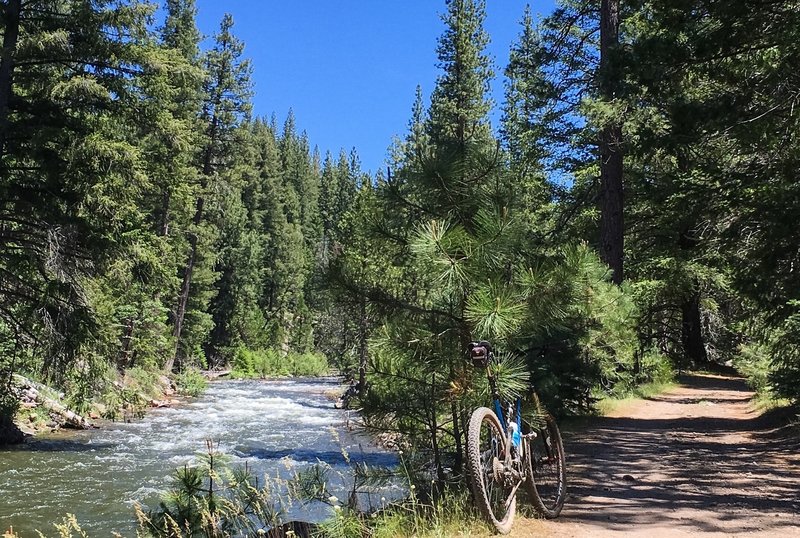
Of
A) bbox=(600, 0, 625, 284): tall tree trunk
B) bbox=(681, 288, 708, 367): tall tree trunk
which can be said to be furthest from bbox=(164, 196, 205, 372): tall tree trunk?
bbox=(600, 0, 625, 284): tall tree trunk

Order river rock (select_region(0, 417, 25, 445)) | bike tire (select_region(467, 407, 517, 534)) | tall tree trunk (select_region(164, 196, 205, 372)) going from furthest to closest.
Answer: tall tree trunk (select_region(164, 196, 205, 372)) < river rock (select_region(0, 417, 25, 445)) < bike tire (select_region(467, 407, 517, 534))

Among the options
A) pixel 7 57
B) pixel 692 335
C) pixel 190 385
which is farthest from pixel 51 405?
pixel 692 335

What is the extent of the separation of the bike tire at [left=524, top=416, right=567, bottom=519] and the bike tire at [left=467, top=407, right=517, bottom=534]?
0.30 metres

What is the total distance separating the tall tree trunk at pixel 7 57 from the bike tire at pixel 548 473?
1070 cm

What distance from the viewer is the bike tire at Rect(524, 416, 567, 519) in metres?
4.67

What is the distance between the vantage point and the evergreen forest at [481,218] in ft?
17.2

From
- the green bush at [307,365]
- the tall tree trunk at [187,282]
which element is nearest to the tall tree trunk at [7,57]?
the tall tree trunk at [187,282]

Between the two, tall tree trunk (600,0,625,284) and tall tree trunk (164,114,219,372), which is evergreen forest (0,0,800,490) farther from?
tall tree trunk (164,114,219,372)

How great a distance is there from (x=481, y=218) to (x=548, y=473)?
2725 millimetres

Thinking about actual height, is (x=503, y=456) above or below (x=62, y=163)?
below

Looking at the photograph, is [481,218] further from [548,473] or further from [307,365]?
[307,365]

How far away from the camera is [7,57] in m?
10.9

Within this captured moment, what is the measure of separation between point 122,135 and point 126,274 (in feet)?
9.95

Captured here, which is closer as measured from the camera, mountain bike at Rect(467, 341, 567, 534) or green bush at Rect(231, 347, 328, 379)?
mountain bike at Rect(467, 341, 567, 534)
